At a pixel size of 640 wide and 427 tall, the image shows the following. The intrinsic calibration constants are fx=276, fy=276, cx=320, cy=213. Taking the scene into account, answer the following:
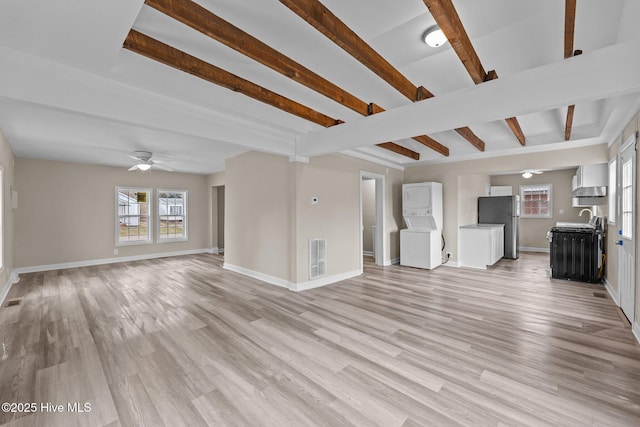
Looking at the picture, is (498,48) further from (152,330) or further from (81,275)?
(81,275)

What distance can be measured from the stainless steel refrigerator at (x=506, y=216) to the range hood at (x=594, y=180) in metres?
2.28

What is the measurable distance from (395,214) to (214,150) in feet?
14.0

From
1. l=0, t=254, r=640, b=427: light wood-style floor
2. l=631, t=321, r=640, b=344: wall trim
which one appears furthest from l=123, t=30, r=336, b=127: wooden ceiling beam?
l=631, t=321, r=640, b=344: wall trim

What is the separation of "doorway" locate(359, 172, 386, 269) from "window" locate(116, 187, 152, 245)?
5.75m

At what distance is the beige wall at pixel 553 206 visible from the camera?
307 inches

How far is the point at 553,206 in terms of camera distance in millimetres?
8062

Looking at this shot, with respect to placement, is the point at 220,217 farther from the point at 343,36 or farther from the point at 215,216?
the point at 343,36

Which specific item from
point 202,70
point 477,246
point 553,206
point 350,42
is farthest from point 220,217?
point 553,206

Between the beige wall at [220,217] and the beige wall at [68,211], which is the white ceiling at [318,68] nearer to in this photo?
the beige wall at [68,211]

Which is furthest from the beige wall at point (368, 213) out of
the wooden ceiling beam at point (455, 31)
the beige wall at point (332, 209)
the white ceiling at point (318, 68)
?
the wooden ceiling beam at point (455, 31)

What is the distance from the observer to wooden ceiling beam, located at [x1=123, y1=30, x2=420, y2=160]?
195 cm

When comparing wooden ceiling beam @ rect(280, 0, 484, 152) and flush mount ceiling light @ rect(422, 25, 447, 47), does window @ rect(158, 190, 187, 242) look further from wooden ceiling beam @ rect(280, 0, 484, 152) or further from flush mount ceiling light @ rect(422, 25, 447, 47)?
flush mount ceiling light @ rect(422, 25, 447, 47)

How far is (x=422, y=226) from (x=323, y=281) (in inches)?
107

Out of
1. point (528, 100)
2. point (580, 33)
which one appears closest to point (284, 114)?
point (528, 100)
